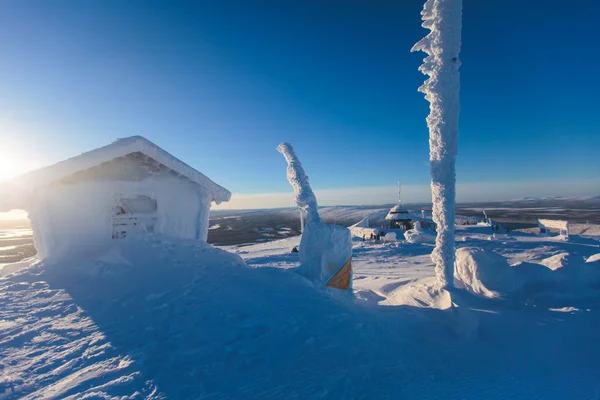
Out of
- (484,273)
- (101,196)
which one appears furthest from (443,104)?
(101,196)

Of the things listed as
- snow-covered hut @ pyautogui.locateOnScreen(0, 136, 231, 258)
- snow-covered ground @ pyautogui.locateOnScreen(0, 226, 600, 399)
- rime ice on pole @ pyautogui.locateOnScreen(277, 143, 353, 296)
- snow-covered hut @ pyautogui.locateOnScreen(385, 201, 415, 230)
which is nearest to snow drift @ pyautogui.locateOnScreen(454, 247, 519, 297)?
snow-covered ground @ pyautogui.locateOnScreen(0, 226, 600, 399)

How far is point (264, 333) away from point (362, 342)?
4.86ft

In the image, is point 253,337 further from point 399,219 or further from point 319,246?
point 399,219

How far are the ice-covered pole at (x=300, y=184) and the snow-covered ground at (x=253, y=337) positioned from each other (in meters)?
2.58

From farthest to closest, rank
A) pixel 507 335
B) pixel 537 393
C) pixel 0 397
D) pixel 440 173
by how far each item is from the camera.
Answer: pixel 440 173 → pixel 507 335 → pixel 537 393 → pixel 0 397

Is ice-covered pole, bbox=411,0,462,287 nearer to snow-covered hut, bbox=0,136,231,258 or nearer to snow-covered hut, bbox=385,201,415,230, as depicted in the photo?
snow-covered hut, bbox=0,136,231,258

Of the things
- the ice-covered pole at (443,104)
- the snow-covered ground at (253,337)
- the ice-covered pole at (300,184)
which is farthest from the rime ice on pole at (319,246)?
the ice-covered pole at (443,104)

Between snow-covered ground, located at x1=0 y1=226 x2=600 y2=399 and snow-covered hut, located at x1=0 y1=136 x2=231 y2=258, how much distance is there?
124cm

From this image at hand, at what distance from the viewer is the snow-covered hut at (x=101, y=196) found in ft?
22.7

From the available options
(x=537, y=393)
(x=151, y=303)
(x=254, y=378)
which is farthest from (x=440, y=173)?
(x=151, y=303)

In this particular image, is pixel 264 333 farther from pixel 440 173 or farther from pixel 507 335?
pixel 440 173

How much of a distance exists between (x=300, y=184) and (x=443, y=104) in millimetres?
4676

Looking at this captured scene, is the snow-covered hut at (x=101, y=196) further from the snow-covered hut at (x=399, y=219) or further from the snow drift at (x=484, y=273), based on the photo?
the snow-covered hut at (x=399, y=219)

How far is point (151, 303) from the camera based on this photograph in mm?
4871
